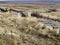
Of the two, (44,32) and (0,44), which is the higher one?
(0,44)

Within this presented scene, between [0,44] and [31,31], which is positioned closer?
[0,44]

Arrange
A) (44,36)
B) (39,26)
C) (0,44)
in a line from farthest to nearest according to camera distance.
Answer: (39,26) → (44,36) → (0,44)

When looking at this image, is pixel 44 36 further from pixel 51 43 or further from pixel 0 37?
pixel 0 37

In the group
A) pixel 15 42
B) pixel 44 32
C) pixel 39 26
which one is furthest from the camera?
pixel 39 26

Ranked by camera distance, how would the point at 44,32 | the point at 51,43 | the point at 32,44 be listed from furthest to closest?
the point at 44,32 < the point at 51,43 < the point at 32,44

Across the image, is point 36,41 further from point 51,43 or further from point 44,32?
point 44,32

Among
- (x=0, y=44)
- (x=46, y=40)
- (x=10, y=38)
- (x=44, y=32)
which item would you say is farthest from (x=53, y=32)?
(x=0, y=44)

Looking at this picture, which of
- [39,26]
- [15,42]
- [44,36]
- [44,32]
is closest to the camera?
[15,42]

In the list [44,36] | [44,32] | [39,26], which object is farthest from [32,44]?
[39,26]

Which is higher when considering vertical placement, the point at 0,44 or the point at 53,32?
the point at 0,44
